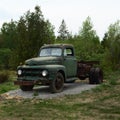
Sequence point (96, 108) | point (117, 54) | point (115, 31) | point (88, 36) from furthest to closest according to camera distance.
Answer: point (88, 36) → point (115, 31) → point (117, 54) → point (96, 108)

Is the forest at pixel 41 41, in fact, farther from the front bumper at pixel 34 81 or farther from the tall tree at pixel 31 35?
the front bumper at pixel 34 81

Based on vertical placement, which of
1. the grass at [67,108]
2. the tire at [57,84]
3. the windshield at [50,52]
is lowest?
the grass at [67,108]

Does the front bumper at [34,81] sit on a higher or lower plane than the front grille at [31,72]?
lower

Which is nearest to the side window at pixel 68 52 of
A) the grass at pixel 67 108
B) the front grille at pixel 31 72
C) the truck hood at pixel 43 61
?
the truck hood at pixel 43 61

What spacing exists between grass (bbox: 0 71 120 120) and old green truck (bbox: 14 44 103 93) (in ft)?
4.81

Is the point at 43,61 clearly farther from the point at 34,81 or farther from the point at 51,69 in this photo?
the point at 34,81

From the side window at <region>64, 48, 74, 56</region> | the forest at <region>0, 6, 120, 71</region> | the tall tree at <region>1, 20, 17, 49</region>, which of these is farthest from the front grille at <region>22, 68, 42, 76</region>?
the tall tree at <region>1, 20, 17, 49</region>

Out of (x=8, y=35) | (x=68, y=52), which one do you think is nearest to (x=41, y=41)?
(x=68, y=52)

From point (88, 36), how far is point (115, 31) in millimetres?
6383

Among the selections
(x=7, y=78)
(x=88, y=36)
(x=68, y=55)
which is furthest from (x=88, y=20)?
(x=68, y=55)

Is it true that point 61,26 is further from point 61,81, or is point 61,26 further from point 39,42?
point 61,81

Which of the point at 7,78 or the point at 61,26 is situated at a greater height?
the point at 61,26

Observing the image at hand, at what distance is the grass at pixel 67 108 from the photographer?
969cm

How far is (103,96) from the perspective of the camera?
44.3 feet
